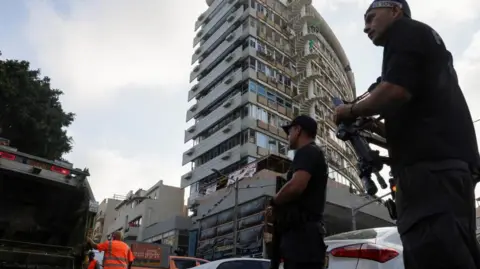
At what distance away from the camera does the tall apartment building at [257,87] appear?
145 ft

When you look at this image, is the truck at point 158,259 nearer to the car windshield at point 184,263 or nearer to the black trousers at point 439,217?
the car windshield at point 184,263

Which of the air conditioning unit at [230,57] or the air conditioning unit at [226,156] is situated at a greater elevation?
→ the air conditioning unit at [230,57]

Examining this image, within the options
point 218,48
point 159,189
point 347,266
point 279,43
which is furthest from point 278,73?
point 347,266

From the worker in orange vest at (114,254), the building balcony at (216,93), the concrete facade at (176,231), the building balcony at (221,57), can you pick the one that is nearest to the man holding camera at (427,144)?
the worker in orange vest at (114,254)

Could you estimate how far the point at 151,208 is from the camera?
4950 cm

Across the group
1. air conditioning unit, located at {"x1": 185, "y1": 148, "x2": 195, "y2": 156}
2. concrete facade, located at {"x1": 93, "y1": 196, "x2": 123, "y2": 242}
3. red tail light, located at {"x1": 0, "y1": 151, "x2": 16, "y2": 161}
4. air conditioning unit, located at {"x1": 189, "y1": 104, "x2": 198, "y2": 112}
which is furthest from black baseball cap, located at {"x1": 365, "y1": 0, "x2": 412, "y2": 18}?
concrete facade, located at {"x1": 93, "y1": 196, "x2": 123, "y2": 242}

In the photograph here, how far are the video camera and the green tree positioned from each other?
982 inches

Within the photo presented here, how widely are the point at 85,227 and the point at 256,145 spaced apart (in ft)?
114

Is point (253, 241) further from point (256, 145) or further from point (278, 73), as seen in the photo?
point (278, 73)

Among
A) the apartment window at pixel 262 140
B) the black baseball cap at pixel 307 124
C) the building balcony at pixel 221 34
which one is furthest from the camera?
the building balcony at pixel 221 34

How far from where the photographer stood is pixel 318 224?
313 cm

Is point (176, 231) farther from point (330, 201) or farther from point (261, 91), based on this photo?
point (261, 91)

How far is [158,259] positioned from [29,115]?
14340 millimetres

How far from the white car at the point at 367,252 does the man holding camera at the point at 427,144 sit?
216cm
